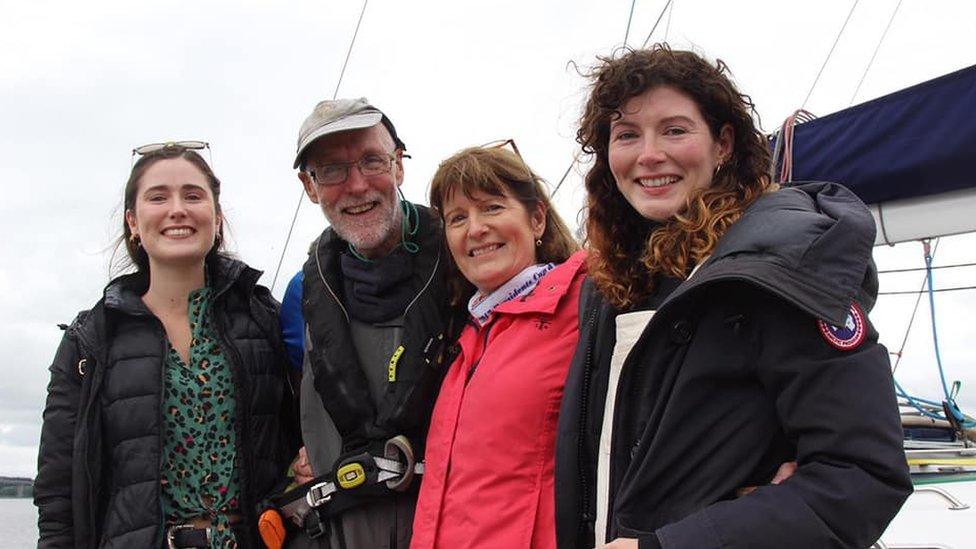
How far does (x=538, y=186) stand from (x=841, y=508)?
147 cm

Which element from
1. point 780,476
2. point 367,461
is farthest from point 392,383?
point 780,476

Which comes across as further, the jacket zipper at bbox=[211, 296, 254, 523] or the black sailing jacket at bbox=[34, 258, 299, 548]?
the jacket zipper at bbox=[211, 296, 254, 523]

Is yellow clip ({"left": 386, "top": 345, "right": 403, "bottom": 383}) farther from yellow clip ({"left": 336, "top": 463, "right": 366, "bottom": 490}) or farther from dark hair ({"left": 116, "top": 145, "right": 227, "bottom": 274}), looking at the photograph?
dark hair ({"left": 116, "top": 145, "right": 227, "bottom": 274})

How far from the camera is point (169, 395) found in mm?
2701

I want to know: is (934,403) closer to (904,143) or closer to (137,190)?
(904,143)

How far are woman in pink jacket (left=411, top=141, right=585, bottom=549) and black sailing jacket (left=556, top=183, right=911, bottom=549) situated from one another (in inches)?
16.4

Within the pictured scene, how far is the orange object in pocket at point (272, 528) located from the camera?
2660 mm

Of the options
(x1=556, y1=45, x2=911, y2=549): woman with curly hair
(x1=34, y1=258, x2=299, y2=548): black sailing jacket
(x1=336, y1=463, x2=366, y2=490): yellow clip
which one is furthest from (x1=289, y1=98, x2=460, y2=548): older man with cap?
(x1=556, y1=45, x2=911, y2=549): woman with curly hair

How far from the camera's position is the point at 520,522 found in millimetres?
2062

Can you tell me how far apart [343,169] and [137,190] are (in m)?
0.68

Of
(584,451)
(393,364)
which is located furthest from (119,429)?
(584,451)

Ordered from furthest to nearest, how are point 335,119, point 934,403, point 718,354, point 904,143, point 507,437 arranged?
point 934,403 < point 904,143 < point 335,119 < point 507,437 < point 718,354

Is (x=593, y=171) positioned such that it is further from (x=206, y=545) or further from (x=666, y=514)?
(x=206, y=545)

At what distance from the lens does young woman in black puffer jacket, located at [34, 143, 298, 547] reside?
259cm
